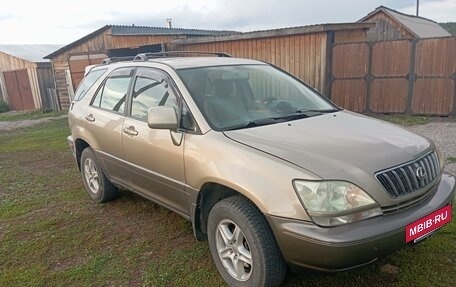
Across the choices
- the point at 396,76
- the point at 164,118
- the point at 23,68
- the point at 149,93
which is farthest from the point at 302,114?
the point at 23,68

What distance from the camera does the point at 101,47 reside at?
16344 mm

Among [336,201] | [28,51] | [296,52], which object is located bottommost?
[336,201]

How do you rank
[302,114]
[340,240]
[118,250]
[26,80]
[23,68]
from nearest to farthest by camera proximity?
1. [340,240]
2. [302,114]
3. [118,250]
4. [26,80]
5. [23,68]

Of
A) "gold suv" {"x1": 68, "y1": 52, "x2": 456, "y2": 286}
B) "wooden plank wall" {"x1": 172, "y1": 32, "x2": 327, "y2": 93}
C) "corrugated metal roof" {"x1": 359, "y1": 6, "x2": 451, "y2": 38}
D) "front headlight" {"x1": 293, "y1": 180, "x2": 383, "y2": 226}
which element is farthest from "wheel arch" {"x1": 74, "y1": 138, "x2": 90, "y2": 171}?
"corrugated metal roof" {"x1": 359, "y1": 6, "x2": 451, "y2": 38}

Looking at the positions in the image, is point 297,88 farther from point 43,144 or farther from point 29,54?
point 29,54

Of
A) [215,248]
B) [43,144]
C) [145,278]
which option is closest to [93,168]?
[145,278]

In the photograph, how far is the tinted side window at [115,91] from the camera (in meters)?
3.84

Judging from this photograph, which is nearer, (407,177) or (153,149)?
(407,177)

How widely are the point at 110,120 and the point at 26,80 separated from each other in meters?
18.5

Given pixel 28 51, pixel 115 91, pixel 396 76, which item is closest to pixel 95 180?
pixel 115 91

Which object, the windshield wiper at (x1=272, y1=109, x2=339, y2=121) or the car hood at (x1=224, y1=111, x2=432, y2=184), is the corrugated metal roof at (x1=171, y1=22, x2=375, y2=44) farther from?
the car hood at (x1=224, y1=111, x2=432, y2=184)

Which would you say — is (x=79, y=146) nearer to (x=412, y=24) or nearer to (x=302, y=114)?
(x=302, y=114)

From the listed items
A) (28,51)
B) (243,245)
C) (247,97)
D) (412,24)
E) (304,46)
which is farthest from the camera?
(28,51)

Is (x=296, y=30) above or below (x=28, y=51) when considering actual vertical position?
below
